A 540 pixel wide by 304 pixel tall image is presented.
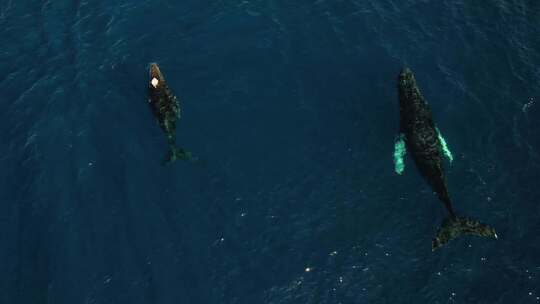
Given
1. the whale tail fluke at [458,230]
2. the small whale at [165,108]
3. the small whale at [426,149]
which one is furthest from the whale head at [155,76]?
the whale tail fluke at [458,230]

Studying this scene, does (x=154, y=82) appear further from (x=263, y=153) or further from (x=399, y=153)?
(x=399, y=153)

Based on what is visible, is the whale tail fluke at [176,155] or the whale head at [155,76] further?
the whale head at [155,76]

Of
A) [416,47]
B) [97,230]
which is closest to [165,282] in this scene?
[97,230]

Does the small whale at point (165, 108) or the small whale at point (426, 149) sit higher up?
the small whale at point (165, 108)

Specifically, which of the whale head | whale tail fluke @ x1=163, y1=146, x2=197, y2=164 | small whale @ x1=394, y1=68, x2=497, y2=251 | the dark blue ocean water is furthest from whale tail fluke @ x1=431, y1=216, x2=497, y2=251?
the whale head

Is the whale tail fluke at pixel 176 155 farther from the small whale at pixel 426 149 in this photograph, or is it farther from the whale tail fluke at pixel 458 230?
the whale tail fluke at pixel 458 230

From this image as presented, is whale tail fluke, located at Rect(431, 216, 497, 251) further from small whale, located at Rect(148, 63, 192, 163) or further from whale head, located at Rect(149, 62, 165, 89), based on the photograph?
whale head, located at Rect(149, 62, 165, 89)
